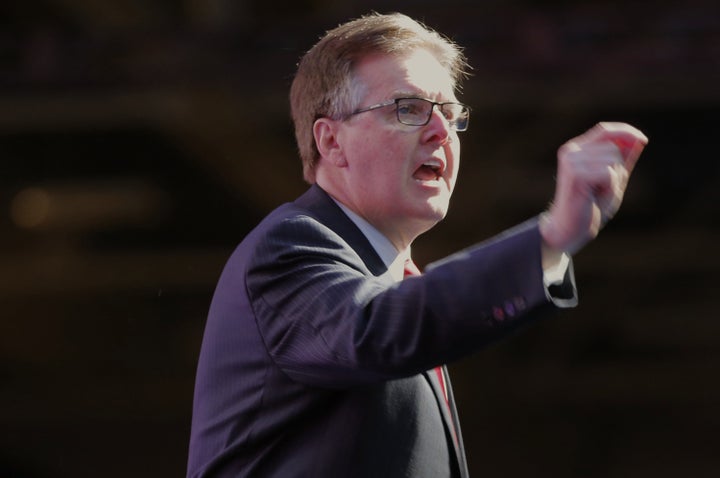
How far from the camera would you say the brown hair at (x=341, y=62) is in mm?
2141

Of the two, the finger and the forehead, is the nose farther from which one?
the finger

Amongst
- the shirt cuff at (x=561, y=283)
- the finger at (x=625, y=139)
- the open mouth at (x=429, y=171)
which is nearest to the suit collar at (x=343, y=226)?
the open mouth at (x=429, y=171)

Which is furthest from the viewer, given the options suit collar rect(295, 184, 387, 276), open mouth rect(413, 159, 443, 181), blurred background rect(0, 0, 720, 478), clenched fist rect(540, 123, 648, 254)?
blurred background rect(0, 0, 720, 478)

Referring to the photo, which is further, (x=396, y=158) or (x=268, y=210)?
(x=268, y=210)

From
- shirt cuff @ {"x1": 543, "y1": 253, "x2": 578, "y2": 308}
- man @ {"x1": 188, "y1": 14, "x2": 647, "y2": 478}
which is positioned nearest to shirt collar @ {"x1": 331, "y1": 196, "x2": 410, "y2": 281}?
man @ {"x1": 188, "y1": 14, "x2": 647, "y2": 478}

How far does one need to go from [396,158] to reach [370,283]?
38cm

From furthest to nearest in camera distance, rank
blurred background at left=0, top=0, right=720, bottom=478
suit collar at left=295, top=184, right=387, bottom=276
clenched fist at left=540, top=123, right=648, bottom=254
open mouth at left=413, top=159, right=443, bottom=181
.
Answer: blurred background at left=0, top=0, right=720, bottom=478, open mouth at left=413, top=159, right=443, bottom=181, suit collar at left=295, top=184, right=387, bottom=276, clenched fist at left=540, top=123, right=648, bottom=254

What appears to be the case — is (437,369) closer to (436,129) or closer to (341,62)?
(436,129)

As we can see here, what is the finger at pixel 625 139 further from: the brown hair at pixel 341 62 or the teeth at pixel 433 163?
the brown hair at pixel 341 62

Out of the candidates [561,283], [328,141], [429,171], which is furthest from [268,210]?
[561,283]

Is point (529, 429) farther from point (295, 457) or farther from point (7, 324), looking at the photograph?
point (295, 457)

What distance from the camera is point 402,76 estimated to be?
210cm

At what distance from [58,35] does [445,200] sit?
632 centimetres

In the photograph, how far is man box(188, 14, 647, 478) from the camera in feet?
5.22
